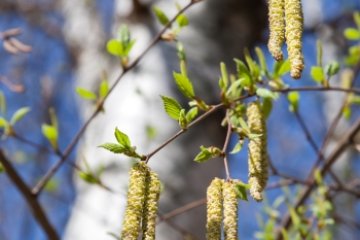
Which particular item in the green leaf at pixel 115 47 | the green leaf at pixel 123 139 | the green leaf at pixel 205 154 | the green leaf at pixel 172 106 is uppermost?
the green leaf at pixel 115 47

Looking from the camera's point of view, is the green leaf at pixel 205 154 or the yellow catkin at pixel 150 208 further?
the green leaf at pixel 205 154

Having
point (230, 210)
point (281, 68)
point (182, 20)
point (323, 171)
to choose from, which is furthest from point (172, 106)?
point (323, 171)

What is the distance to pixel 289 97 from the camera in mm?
851

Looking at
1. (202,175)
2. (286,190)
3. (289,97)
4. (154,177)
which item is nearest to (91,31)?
(202,175)

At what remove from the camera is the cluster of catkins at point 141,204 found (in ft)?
1.44

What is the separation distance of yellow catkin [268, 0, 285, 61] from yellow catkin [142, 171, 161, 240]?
146 mm

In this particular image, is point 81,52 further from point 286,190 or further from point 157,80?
point 286,190

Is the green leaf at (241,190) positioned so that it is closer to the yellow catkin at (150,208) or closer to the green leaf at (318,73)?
the yellow catkin at (150,208)

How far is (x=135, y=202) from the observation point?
1.51 feet

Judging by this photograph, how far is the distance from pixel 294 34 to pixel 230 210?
0.52 feet

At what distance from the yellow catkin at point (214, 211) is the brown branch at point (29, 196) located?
0.38 meters

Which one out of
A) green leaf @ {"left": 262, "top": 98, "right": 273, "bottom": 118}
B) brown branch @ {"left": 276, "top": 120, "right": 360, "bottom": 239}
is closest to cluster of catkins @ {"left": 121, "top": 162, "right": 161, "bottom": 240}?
green leaf @ {"left": 262, "top": 98, "right": 273, "bottom": 118}

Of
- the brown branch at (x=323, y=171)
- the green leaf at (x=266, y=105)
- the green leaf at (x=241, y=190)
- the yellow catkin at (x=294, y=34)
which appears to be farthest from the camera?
the brown branch at (x=323, y=171)

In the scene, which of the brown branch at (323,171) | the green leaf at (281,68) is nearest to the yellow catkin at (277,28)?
the green leaf at (281,68)
